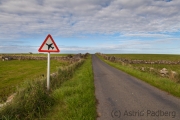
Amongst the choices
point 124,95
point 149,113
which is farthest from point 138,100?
point 149,113

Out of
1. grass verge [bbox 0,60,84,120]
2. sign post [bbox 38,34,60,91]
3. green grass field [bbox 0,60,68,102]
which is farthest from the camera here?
green grass field [bbox 0,60,68,102]

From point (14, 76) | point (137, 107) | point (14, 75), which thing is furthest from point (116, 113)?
point (14, 75)

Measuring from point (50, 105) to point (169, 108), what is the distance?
4.90 metres

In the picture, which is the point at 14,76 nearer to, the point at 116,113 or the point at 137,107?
the point at 116,113

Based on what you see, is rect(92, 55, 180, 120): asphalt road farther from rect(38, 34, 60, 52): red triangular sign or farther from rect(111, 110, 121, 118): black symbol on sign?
rect(38, 34, 60, 52): red triangular sign

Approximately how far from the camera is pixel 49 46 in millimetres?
7922

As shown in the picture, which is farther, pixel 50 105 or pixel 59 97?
pixel 59 97

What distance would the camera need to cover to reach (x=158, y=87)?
10.0 meters

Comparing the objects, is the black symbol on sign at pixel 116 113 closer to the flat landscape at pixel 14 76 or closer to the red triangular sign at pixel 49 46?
the red triangular sign at pixel 49 46

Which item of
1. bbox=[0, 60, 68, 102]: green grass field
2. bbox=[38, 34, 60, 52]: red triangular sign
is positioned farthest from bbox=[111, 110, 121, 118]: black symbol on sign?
bbox=[0, 60, 68, 102]: green grass field

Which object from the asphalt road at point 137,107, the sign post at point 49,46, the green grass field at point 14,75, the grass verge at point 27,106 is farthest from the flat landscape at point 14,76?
the asphalt road at point 137,107

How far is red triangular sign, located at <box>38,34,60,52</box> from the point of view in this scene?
7.74m

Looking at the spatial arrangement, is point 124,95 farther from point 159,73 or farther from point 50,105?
point 159,73

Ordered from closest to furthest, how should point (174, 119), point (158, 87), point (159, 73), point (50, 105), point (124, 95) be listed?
point (174, 119) → point (50, 105) → point (124, 95) → point (158, 87) → point (159, 73)
